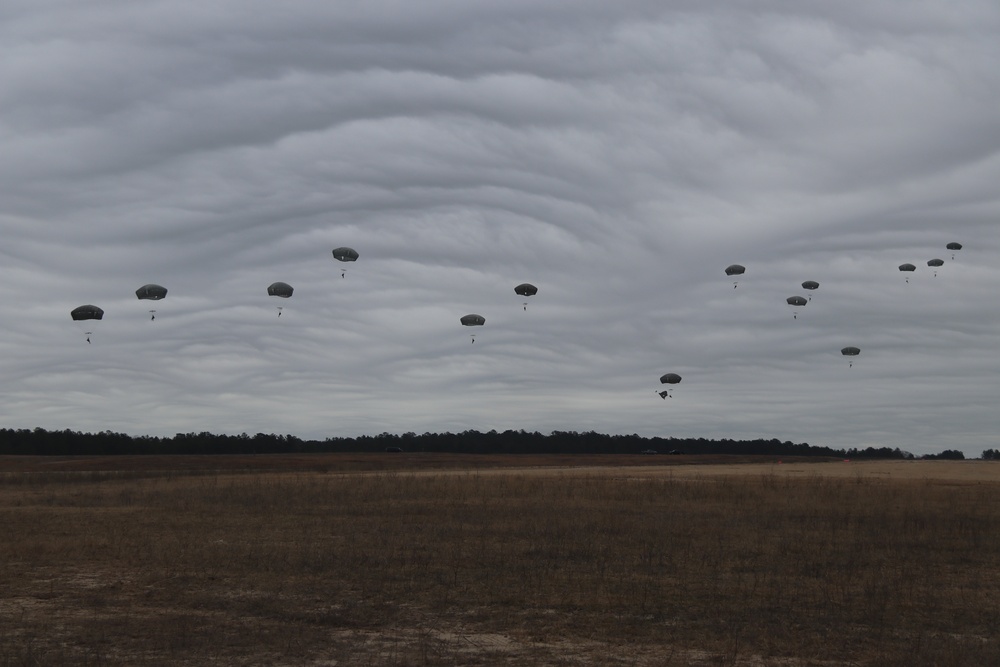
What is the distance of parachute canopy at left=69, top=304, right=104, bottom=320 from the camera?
211 feet

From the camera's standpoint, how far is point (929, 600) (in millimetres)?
19156

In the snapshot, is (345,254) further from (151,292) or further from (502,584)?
(502,584)

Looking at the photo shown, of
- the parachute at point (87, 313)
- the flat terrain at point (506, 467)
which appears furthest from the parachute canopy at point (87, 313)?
the flat terrain at point (506, 467)

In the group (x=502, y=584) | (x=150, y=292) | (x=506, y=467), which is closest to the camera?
(x=502, y=584)

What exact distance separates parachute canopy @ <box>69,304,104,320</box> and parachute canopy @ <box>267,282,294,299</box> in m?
11.6

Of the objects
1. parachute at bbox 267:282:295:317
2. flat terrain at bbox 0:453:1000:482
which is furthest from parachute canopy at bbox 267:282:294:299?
flat terrain at bbox 0:453:1000:482

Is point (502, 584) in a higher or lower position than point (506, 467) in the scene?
lower

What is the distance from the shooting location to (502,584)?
20.6 meters

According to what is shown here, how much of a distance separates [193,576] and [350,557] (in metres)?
4.15

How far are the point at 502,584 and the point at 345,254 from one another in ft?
155

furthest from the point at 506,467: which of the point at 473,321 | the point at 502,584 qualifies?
the point at 502,584

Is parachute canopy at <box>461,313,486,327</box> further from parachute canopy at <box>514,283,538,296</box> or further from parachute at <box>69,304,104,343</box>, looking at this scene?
parachute at <box>69,304,104,343</box>

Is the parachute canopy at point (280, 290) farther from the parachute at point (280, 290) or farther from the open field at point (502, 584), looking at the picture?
the open field at point (502, 584)

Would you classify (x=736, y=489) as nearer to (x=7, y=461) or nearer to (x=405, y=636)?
(x=405, y=636)
